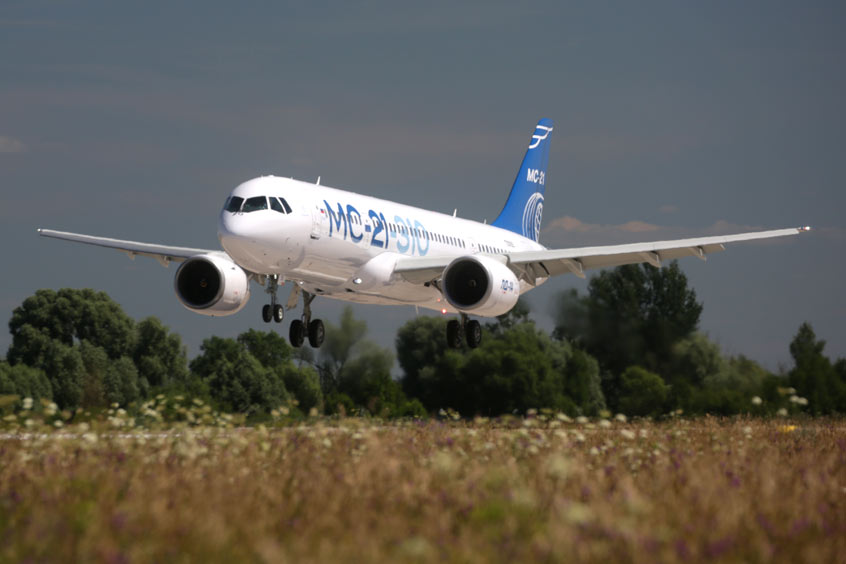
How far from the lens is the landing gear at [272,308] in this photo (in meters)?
31.4

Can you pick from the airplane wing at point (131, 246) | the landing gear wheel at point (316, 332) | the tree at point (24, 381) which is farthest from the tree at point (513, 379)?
the tree at point (24, 381)

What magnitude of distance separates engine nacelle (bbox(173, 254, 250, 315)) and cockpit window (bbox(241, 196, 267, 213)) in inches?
180

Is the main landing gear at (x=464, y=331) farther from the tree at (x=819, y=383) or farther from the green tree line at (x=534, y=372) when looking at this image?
the tree at (x=819, y=383)

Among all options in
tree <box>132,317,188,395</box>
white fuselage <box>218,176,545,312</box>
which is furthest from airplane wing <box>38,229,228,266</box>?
tree <box>132,317,188,395</box>

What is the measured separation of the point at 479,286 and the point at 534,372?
16212mm

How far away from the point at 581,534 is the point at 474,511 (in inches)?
55.5

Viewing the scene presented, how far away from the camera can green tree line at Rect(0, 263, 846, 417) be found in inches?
1367

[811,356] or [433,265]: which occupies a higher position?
[433,265]

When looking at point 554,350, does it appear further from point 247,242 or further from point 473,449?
point 473,449

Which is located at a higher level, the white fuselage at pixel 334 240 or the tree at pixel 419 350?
the white fuselage at pixel 334 240

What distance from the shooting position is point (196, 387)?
75.6m

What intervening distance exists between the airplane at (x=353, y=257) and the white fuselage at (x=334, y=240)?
0.10 feet

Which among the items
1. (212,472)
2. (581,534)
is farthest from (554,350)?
(581,534)

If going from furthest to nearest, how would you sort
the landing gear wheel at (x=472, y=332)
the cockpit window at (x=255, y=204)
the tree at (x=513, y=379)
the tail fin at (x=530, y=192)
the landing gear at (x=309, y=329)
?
the tail fin at (x=530, y=192) < the tree at (x=513, y=379) < the landing gear wheel at (x=472, y=332) < the landing gear at (x=309, y=329) < the cockpit window at (x=255, y=204)
